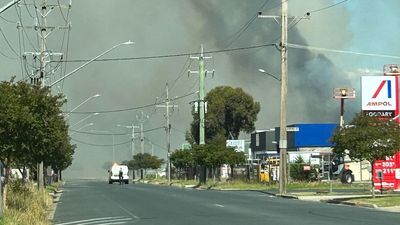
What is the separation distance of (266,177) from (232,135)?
46.8 metres

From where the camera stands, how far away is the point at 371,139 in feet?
123

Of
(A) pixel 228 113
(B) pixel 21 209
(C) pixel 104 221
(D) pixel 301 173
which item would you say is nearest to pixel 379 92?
(D) pixel 301 173

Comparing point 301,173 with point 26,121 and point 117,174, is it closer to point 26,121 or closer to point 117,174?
point 117,174

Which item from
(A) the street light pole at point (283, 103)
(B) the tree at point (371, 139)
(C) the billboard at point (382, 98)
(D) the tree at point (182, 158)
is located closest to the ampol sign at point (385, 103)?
(C) the billboard at point (382, 98)

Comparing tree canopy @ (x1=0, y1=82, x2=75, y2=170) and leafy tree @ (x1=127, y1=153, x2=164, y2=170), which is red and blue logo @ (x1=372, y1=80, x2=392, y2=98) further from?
leafy tree @ (x1=127, y1=153, x2=164, y2=170)

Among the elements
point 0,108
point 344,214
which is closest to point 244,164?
point 344,214

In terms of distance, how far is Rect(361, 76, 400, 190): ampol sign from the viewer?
44.9 metres

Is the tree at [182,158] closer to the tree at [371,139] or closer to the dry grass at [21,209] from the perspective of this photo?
the tree at [371,139]

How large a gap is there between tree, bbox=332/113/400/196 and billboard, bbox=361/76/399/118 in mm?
6618

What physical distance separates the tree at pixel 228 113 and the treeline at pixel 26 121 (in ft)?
295

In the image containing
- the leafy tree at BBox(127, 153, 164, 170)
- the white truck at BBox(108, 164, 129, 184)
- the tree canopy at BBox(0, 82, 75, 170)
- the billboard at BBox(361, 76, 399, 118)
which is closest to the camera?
the tree canopy at BBox(0, 82, 75, 170)

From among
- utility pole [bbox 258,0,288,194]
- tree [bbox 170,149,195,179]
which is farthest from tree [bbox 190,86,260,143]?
utility pole [bbox 258,0,288,194]

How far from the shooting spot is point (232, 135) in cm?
11888

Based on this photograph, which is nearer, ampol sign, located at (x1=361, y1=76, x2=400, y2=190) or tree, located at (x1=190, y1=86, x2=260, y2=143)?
ampol sign, located at (x1=361, y1=76, x2=400, y2=190)
